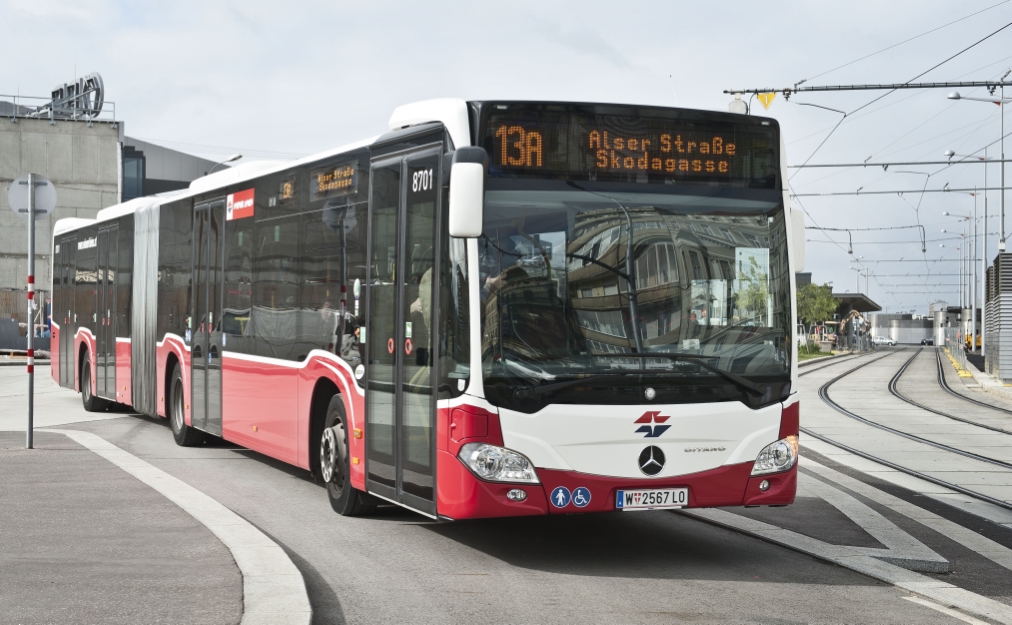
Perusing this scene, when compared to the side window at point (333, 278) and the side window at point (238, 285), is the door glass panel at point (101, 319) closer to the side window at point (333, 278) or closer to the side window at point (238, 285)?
the side window at point (238, 285)

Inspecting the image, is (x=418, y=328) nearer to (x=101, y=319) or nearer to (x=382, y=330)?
(x=382, y=330)

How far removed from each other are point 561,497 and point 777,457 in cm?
157

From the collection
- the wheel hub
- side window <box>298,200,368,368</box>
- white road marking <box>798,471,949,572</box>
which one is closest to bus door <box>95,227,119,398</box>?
side window <box>298,200,368,368</box>

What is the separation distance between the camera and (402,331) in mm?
8711

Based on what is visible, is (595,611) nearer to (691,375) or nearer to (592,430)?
(592,430)

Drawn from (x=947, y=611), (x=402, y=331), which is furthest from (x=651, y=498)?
(x=402, y=331)

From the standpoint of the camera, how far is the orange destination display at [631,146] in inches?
314

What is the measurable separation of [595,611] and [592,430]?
1332 millimetres

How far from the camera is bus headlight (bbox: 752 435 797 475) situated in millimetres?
8297

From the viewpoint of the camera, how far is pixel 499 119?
26.1ft

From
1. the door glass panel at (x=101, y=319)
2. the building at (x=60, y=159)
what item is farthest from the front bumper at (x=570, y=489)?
the building at (x=60, y=159)

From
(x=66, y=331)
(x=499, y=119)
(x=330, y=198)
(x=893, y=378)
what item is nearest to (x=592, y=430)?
(x=499, y=119)

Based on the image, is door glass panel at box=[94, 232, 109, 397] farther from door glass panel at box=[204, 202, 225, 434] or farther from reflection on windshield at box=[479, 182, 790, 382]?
reflection on windshield at box=[479, 182, 790, 382]

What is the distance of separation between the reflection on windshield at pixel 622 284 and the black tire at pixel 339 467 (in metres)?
2.63
